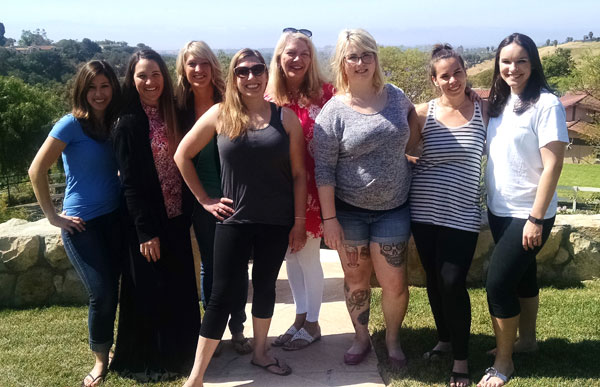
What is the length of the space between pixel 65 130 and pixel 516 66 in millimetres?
2515

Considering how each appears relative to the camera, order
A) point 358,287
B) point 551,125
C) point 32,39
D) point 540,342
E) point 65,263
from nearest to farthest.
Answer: point 551,125 → point 358,287 → point 540,342 → point 65,263 → point 32,39

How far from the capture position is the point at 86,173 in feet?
10.5

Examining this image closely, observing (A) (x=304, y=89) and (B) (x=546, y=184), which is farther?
(A) (x=304, y=89)

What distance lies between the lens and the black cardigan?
10.1 feet

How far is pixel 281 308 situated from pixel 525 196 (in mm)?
2227

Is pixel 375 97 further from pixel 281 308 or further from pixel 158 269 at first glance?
pixel 281 308

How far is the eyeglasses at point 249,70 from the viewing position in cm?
294

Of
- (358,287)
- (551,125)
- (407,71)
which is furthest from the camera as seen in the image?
(407,71)

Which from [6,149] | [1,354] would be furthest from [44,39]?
[1,354]

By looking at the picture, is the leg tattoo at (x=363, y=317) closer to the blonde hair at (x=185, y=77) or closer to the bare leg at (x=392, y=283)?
the bare leg at (x=392, y=283)

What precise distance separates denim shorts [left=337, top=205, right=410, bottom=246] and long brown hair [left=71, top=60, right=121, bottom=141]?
1472 mm

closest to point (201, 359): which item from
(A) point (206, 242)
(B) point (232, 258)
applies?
(B) point (232, 258)

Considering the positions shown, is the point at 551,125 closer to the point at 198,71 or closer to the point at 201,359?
the point at 198,71

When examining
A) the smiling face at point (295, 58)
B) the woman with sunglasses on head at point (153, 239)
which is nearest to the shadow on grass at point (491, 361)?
the woman with sunglasses on head at point (153, 239)
